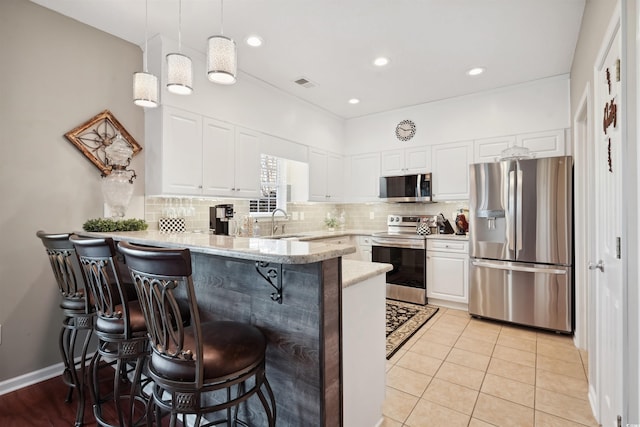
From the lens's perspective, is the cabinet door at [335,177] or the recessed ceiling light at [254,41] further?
the cabinet door at [335,177]

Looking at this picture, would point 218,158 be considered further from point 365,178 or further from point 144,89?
point 365,178

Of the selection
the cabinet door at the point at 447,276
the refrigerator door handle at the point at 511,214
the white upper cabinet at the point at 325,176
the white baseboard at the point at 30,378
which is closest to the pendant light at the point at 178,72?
the white baseboard at the point at 30,378

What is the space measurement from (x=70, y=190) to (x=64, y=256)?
1.04m

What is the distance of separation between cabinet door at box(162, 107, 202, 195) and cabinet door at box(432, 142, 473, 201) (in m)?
3.12

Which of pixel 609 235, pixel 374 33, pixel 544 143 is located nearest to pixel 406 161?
pixel 544 143

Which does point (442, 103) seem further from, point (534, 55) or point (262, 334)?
point (262, 334)

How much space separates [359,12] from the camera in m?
2.47

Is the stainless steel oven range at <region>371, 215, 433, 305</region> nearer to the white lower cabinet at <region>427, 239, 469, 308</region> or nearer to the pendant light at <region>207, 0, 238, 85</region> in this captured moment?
the white lower cabinet at <region>427, 239, 469, 308</region>

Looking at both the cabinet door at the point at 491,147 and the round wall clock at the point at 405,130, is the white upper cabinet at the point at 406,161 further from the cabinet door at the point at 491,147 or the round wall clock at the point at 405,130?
the cabinet door at the point at 491,147

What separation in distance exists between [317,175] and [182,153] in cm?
217

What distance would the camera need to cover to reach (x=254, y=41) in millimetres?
2887

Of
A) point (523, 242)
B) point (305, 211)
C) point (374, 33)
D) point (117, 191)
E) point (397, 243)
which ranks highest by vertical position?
point (374, 33)

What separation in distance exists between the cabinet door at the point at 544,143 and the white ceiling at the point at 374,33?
66 centimetres

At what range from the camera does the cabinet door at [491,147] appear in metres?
3.94
